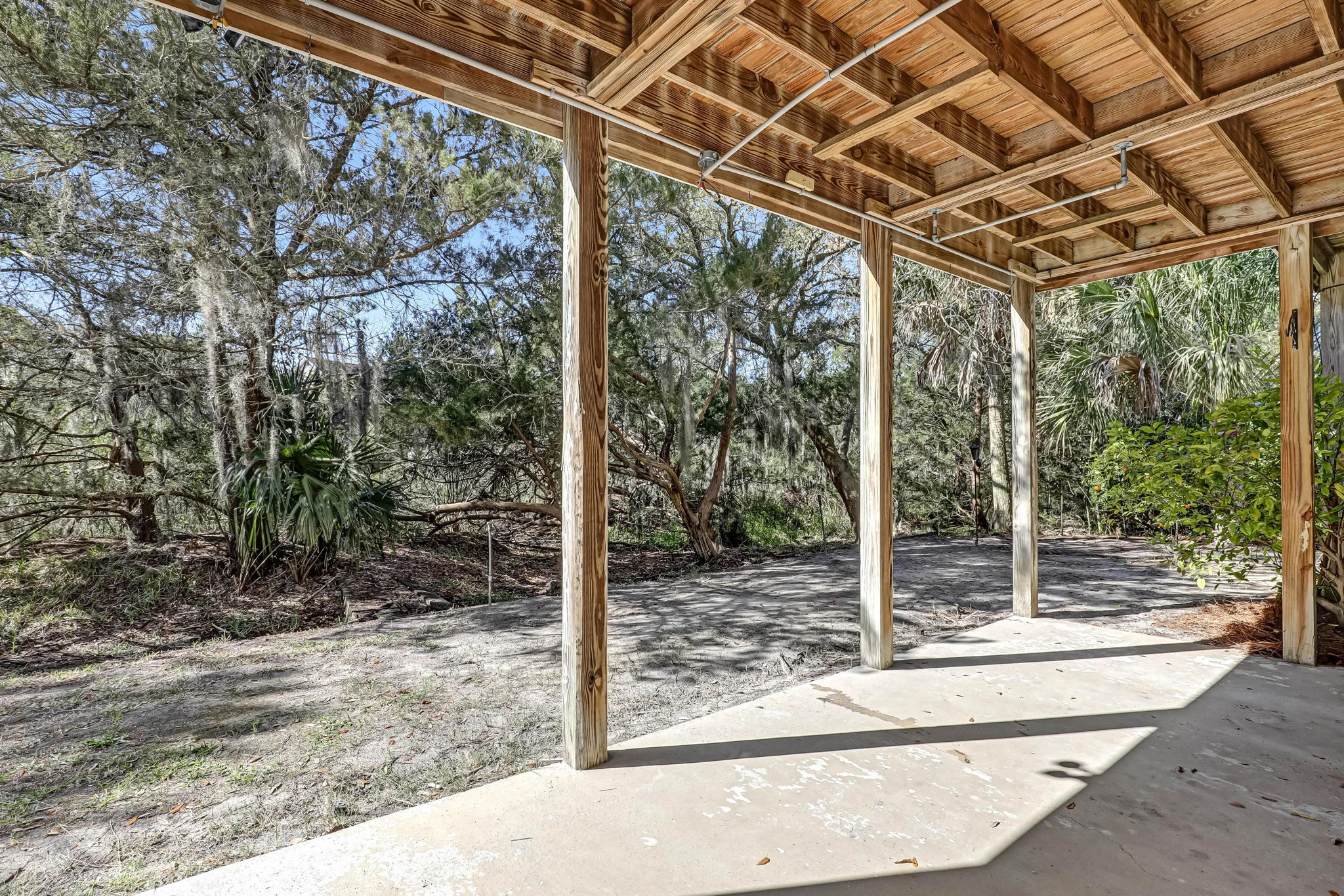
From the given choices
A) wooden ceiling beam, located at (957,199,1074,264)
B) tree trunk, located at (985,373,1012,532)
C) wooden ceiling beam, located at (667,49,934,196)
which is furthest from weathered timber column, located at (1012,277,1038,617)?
tree trunk, located at (985,373,1012,532)

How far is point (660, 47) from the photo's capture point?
71.1 inches

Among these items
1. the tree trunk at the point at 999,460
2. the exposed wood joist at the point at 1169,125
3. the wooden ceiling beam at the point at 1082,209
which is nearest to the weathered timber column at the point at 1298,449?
the wooden ceiling beam at the point at 1082,209

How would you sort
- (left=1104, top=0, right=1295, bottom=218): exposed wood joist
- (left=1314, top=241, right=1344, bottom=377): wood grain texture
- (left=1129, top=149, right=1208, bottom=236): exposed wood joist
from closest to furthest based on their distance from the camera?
(left=1104, top=0, right=1295, bottom=218): exposed wood joist
(left=1129, top=149, right=1208, bottom=236): exposed wood joist
(left=1314, top=241, right=1344, bottom=377): wood grain texture

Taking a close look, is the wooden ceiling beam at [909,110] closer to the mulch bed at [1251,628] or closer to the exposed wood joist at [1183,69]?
the exposed wood joist at [1183,69]

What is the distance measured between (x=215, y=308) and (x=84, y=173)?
1024 millimetres

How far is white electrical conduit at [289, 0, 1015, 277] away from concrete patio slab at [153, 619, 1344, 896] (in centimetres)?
214

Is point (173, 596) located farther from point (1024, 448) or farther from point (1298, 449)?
point (1298, 449)

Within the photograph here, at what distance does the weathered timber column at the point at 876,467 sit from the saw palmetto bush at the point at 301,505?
362cm

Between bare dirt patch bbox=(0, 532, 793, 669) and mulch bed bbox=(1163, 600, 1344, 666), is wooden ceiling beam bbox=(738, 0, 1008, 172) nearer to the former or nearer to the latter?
mulch bed bbox=(1163, 600, 1344, 666)

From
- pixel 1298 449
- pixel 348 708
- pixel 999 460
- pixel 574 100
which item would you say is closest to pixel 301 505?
pixel 348 708

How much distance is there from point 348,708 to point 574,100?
2563 millimetres

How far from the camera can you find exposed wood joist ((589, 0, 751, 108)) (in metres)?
1.65

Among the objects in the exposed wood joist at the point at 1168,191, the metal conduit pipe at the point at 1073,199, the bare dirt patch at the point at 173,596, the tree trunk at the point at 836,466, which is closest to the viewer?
the metal conduit pipe at the point at 1073,199

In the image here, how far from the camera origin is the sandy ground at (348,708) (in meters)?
1.73
